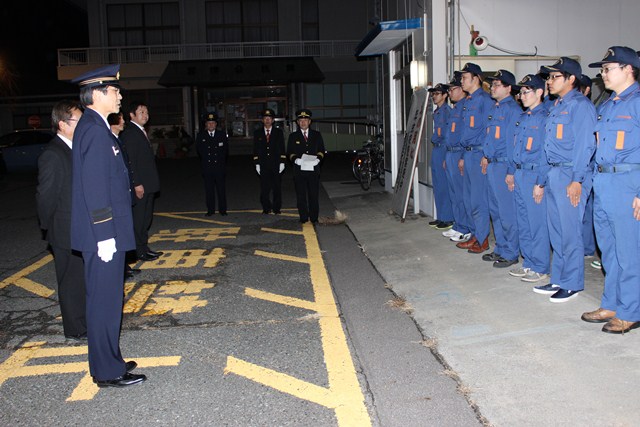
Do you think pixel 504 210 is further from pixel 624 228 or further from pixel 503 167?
pixel 624 228

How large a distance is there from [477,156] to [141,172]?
450 centimetres

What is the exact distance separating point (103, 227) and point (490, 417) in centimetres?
276

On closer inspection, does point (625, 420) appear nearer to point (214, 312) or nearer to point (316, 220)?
point (214, 312)

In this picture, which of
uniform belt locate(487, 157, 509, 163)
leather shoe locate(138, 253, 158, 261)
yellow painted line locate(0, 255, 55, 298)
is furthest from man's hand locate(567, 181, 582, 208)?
yellow painted line locate(0, 255, 55, 298)

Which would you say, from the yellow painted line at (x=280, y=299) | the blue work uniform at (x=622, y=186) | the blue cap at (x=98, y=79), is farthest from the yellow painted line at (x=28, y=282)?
the blue work uniform at (x=622, y=186)

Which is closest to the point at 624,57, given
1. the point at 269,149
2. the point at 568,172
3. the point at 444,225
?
the point at 568,172

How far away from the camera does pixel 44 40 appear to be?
46.2 m

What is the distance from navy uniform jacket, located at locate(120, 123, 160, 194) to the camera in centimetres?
828

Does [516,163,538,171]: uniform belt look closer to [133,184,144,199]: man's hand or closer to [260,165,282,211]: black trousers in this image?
[133,184,144,199]: man's hand

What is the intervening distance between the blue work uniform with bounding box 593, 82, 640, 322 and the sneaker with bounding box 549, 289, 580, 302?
0.71 metres

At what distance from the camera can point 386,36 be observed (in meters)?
11.8

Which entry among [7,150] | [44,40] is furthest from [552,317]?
[44,40]

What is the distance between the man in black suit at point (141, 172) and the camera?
8273mm

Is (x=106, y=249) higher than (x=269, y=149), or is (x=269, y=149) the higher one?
(x=269, y=149)
